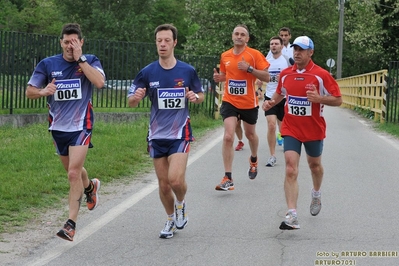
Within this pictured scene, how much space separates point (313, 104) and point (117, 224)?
7.76ft

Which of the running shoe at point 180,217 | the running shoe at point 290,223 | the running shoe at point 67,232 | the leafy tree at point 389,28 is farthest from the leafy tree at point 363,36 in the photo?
the running shoe at point 67,232

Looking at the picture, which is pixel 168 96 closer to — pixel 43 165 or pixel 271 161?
pixel 43 165

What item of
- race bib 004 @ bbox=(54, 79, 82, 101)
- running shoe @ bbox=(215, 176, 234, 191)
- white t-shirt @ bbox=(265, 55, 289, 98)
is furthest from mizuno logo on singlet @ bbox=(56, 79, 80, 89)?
white t-shirt @ bbox=(265, 55, 289, 98)

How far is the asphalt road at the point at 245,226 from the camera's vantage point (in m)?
6.71

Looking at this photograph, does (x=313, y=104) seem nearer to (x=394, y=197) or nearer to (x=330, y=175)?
(x=394, y=197)

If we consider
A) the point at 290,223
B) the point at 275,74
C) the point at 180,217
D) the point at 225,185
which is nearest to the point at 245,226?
the point at 290,223

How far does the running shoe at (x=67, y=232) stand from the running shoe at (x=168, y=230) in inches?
34.7

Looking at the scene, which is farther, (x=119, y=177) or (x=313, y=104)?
(x=119, y=177)

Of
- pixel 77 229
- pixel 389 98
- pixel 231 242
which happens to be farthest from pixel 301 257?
pixel 389 98

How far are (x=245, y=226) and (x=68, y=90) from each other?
2.24 meters

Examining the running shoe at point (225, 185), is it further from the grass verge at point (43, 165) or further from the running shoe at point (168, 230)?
the running shoe at point (168, 230)

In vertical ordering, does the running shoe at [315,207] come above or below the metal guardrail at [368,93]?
below

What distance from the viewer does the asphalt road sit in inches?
264

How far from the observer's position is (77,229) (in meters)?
7.85
